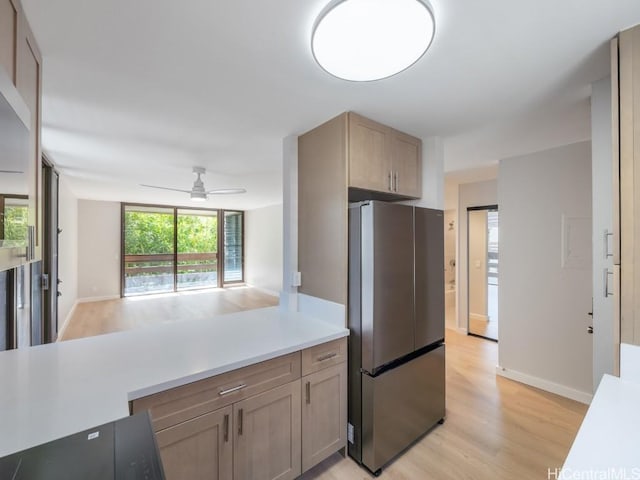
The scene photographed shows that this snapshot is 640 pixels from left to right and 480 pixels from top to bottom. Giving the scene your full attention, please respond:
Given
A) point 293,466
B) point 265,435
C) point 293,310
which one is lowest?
point 293,466

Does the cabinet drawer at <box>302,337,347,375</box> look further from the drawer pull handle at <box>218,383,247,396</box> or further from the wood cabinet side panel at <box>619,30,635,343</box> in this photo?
the wood cabinet side panel at <box>619,30,635,343</box>

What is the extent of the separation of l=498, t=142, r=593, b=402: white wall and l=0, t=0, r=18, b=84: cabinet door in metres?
3.67

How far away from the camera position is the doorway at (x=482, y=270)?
14.4 feet

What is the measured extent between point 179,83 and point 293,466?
7.41 ft

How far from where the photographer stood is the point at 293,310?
233 centimetres

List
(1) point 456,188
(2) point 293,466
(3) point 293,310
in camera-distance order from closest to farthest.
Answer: (2) point 293,466 < (3) point 293,310 < (1) point 456,188

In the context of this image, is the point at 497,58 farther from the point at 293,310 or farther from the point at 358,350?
the point at 293,310

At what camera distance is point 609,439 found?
82cm

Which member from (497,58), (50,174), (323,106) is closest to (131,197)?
(50,174)

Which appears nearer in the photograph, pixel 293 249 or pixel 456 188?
pixel 293 249

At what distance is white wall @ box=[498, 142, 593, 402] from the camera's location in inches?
101

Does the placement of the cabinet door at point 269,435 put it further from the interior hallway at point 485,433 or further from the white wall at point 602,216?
the white wall at point 602,216

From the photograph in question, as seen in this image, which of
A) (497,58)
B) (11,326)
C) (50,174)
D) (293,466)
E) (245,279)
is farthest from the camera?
(245,279)

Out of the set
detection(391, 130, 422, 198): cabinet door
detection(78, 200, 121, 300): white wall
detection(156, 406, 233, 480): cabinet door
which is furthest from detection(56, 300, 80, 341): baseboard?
detection(391, 130, 422, 198): cabinet door
